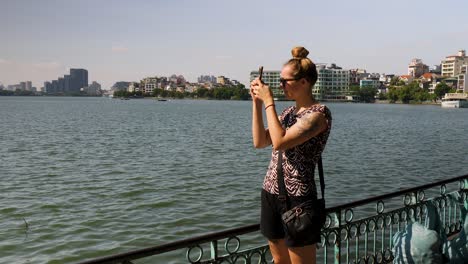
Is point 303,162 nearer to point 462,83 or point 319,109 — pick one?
point 319,109

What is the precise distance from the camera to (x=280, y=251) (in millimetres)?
3168

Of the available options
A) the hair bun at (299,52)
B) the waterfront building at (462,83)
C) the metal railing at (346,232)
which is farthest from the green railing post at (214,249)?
the waterfront building at (462,83)

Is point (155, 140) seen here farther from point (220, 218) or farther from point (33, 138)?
point (220, 218)

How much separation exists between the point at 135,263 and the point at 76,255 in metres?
1.79

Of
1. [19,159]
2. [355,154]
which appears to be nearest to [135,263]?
[19,159]

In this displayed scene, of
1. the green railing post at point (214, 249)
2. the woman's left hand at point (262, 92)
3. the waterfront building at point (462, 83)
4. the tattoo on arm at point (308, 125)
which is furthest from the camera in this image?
the waterfront building at point (462, 83)

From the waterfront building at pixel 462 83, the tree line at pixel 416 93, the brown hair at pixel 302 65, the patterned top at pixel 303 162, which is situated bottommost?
the patterned top at pixel 303 162

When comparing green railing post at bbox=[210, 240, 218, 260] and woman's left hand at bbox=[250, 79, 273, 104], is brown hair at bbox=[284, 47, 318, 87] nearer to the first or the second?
woman's left hand at bbox=[250, 79, 273, 104]

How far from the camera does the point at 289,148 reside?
2906mm

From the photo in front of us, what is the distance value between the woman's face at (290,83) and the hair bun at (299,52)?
92 mm

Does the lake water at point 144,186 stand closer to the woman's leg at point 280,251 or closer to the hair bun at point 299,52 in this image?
the woman's leg at point 280,251

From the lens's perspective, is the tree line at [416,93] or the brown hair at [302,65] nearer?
the brown hair at [302,65]

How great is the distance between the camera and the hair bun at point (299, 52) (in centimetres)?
301

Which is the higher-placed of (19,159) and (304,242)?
(304,242)
